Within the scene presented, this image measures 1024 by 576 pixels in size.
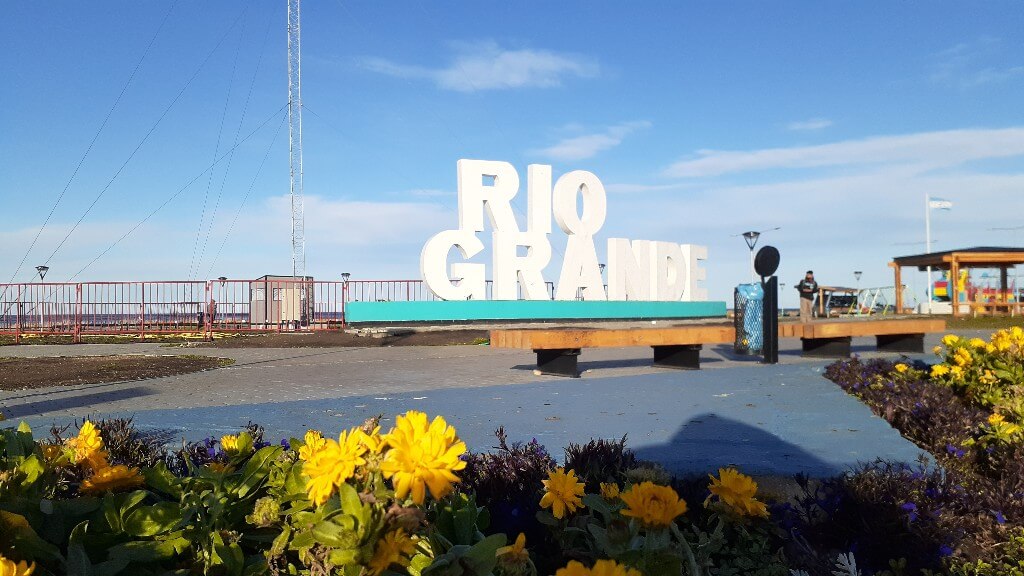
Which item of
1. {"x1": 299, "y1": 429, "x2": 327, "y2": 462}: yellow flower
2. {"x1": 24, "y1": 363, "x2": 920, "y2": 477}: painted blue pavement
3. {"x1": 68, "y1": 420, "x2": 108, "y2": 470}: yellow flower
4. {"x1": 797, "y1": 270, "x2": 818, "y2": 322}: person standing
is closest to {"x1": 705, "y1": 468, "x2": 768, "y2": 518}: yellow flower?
{"x1": 299, "y1": 429, "x2": 327, "y2": 462}: yellow flower

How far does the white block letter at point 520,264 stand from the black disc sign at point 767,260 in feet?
44.3

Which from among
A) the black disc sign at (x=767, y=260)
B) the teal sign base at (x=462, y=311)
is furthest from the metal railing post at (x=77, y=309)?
the black disc sign at (x=767, y=260)

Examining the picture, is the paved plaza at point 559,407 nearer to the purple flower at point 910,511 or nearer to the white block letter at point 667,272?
the purple flower at point 910,511

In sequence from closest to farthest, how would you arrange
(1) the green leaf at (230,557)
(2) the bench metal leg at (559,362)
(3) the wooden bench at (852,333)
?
1. (1) the green leaf at (230,557)
2. (2) the bench metal leg at (559,362)
3. (3) the wooden bench at (852,333)

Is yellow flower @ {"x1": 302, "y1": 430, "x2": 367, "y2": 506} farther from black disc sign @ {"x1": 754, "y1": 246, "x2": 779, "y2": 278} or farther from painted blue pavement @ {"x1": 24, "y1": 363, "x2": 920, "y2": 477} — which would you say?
black disc sign @ {"x1": 754, "y1": 246, "x2": 779, "y2": 278}

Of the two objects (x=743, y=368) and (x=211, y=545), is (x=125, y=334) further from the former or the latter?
(x=211, y=545)

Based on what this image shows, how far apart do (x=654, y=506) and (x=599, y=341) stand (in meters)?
6.62

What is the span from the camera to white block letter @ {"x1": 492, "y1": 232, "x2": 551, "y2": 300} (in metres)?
22.2

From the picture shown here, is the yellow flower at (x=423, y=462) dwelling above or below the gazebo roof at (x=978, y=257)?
below

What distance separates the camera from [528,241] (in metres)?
22.5

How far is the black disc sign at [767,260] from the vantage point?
8844 mm

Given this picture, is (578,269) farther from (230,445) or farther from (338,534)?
(338,534)

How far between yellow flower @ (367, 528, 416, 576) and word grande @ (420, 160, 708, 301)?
20.1 meters

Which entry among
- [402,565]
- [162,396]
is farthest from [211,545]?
[162,396]
